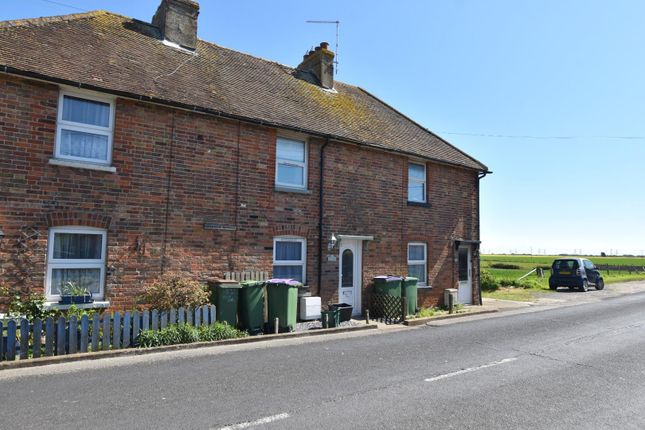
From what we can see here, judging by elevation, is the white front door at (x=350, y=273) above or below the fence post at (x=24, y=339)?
above

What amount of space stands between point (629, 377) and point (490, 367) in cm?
195

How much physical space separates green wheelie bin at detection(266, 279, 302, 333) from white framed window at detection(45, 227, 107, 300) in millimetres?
3573

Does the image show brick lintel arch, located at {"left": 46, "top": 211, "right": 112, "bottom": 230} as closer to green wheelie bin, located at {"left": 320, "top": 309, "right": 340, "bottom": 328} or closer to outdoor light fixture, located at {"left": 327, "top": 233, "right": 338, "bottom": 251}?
green wheelie bin, located at {"left": 320, "top": 309, "right": 340, "bottom": 328}

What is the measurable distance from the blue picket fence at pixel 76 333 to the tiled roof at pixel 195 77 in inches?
184

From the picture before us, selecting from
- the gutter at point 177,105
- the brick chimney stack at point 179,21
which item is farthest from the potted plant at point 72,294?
the brick chimney stack at point 179,21

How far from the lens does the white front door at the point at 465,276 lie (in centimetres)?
1667

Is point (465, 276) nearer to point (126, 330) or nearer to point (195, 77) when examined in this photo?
point (195, 77)

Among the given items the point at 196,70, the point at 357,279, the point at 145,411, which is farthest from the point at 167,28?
the point at 145,411

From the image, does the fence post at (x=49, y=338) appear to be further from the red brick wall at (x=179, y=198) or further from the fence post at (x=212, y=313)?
the fence post at (x=212, y=313)

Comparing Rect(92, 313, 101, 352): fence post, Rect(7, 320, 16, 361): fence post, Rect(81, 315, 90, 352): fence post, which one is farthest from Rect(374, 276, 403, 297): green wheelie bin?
Rect(7, 320, 16, 361): fence post

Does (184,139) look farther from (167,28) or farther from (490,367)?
(490,367)

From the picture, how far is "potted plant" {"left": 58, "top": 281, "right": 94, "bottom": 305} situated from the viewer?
8.52 metres

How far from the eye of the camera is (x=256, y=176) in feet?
37.6

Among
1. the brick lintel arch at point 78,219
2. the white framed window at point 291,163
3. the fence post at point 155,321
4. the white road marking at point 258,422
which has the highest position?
the white framed window at point 291,163
